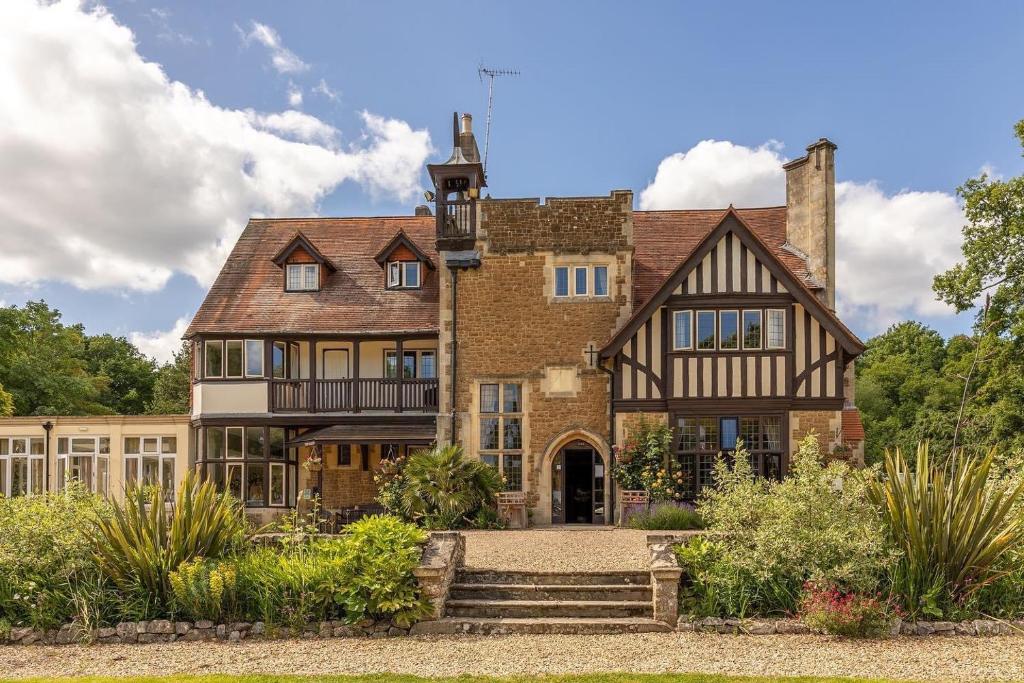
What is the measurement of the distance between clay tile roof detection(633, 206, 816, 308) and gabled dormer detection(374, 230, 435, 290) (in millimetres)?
5534

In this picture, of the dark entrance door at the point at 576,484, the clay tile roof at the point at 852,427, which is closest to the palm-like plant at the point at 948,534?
the clay tile roof at the point at 852,427

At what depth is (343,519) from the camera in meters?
18.8

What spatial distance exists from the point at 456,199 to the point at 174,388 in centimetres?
3027

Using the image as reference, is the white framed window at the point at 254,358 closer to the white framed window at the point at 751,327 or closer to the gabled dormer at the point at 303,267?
the gabled dormer at the point at 303,267

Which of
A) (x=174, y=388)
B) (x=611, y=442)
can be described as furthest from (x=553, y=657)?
(x=174, y=388)

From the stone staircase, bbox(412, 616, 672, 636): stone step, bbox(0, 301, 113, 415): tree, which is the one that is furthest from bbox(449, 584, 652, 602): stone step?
bbox(0, 301, 113, 415): tree

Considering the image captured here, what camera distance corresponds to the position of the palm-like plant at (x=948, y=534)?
10180 millimetres

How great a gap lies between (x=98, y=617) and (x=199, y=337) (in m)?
12.3

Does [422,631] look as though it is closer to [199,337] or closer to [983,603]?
→ [983,603]

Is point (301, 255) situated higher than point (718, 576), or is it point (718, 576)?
point (301, 255)

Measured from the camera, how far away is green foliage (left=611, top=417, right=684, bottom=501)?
60.8ft

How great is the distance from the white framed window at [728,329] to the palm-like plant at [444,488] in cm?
587

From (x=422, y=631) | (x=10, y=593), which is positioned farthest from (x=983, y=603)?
(x=10, y=593)

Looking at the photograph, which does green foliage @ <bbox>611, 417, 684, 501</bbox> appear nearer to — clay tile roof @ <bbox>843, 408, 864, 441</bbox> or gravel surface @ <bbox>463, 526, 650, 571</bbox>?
gravel surface @ <bbox>463, 526, 650, 571</bbox>
